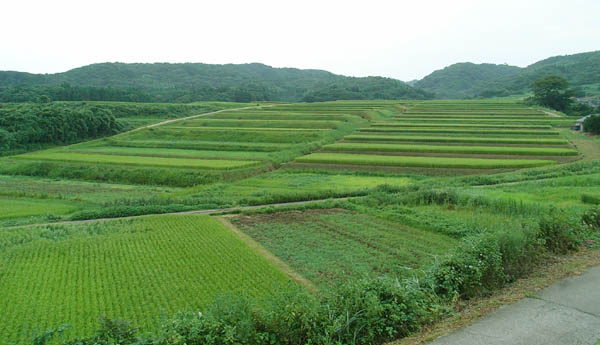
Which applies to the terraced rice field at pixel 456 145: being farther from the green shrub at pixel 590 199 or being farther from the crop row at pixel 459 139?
the green shrub at pixel 590 199

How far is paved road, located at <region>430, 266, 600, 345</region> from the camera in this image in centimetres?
701

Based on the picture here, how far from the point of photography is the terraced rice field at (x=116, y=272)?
13.2m

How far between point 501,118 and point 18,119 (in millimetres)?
68758

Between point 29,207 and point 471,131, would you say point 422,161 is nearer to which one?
point 471,131

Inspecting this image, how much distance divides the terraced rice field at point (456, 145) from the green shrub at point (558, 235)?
25808 millimetres

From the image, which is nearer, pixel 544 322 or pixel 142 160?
pixel 544 322

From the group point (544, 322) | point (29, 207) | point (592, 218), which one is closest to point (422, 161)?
point (592, 218)

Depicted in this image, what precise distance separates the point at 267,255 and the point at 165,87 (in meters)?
151

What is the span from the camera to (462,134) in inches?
2082

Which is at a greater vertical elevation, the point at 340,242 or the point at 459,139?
the point at 459,139

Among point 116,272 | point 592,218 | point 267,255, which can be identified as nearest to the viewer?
point 592,218

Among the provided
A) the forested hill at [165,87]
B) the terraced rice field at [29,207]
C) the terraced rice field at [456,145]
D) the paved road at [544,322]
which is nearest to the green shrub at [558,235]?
the paved road at [544,322]

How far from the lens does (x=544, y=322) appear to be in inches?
296

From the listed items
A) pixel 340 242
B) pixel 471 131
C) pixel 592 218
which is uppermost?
pixel 592 218
